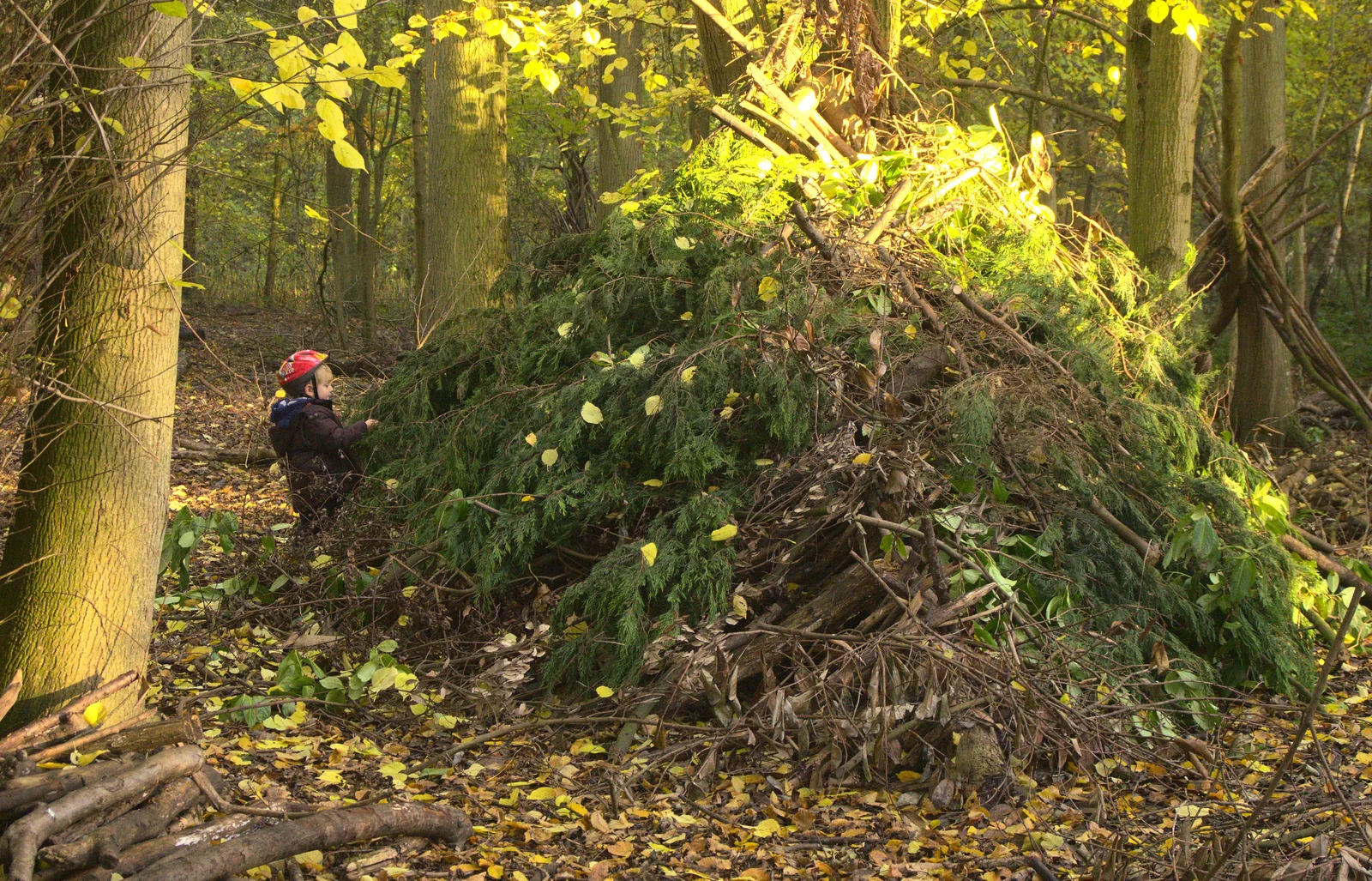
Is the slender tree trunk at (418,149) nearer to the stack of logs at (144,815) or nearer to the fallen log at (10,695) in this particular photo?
the fallen log at (10,695)

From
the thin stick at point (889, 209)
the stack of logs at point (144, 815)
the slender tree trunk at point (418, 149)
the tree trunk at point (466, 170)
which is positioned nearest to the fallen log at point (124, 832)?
the stack of logs at point (144, 815)

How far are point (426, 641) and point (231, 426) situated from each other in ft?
19.6

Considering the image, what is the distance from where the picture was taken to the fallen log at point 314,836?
8.15ft

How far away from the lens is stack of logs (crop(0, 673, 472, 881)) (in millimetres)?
2461

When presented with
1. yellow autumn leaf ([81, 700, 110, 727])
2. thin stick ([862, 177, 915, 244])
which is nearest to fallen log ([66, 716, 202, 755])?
yellow autumn leaf ([81, 700, 110, 727])

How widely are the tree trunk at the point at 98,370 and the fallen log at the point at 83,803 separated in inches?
22.3

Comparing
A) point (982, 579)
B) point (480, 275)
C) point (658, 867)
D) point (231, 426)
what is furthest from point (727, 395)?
point (231, 426)

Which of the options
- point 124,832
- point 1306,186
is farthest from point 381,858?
point 1306,186

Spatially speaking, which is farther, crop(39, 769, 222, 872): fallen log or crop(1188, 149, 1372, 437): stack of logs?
crop(1188, 149, 1372, 437): stack of logs

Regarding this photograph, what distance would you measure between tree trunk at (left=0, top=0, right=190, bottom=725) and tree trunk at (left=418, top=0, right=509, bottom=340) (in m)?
4.19

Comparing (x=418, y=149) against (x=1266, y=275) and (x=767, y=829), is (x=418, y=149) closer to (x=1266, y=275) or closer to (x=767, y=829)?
(x=1266, y=275)

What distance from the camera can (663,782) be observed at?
3469 millimetres

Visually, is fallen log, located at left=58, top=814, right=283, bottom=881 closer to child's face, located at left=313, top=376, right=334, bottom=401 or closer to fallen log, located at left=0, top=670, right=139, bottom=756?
fallen log, located at left=0, top=670, right=139, bottom=756

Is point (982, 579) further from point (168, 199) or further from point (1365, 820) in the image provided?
point (168, 199)
